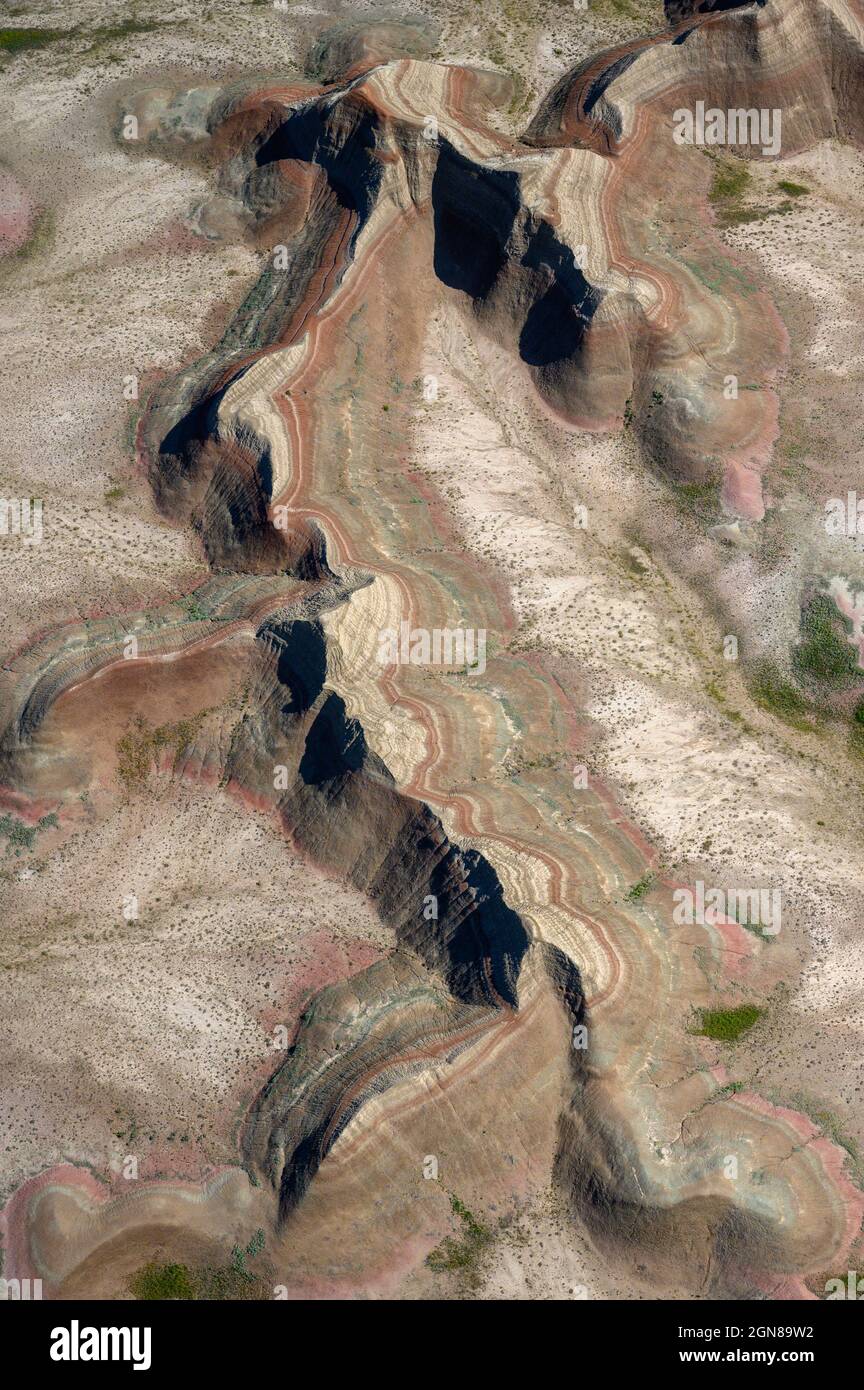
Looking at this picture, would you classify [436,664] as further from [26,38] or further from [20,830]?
[26,38]

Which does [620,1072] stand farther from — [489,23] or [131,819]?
[489,23]

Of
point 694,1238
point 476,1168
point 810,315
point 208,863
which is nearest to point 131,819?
point 208,863

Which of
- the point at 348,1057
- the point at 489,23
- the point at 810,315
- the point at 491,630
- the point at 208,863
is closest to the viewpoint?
the point at 348,1057

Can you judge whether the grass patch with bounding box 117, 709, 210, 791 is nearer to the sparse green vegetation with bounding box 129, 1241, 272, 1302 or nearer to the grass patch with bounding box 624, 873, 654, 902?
the grass patch with bounding box 624, 873, 654, 902

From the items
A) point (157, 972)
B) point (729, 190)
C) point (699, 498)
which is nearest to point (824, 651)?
point (699, 498)

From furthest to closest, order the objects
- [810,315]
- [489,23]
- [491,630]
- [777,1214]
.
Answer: [489,23], [810,315], [491,630], [777,1214]

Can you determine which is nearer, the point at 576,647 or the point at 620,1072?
the point at 620,1072

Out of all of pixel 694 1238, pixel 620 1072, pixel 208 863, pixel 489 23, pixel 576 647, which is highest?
pixel 489 23
